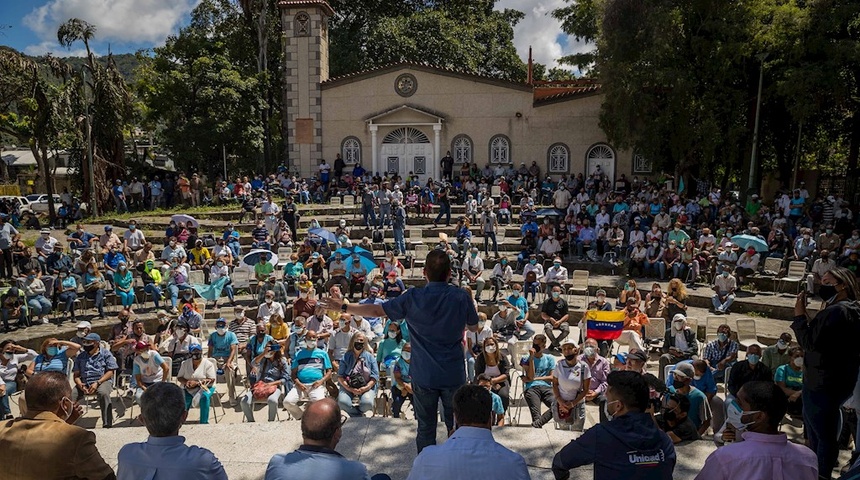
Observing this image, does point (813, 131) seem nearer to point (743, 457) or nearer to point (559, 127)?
point (559, 127)

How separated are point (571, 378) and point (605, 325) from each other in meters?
3.63

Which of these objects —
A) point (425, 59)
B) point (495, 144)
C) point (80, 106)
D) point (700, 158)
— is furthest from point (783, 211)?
point (80, 106)

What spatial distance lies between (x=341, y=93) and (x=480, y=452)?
25.2m

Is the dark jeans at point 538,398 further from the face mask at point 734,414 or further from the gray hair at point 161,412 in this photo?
the gray hair at point 161,412

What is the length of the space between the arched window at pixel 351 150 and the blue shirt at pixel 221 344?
56.3ft

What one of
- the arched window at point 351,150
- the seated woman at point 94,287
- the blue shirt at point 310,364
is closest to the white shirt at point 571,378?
the blue shirt at point 310,364

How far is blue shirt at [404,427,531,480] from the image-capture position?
267cm

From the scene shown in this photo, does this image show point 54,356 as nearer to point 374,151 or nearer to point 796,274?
point 796,274

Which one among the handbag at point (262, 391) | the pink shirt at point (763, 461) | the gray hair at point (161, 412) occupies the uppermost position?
the gray hair at point (161, 412)

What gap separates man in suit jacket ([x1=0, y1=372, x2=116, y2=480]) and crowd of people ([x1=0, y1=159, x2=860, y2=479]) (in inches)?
0.8

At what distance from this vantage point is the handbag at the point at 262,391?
28.2 ft

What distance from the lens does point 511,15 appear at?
124 feet

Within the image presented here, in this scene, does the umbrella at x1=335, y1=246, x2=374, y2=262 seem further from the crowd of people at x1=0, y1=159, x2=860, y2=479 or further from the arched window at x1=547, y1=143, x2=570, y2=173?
the arched window at x1=547, y1=143, x2=570, y2=173

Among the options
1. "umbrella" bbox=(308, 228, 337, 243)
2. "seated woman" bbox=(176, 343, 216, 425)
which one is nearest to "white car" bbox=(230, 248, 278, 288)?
"umbrella" bbox=(308, 228, 337, 243)
